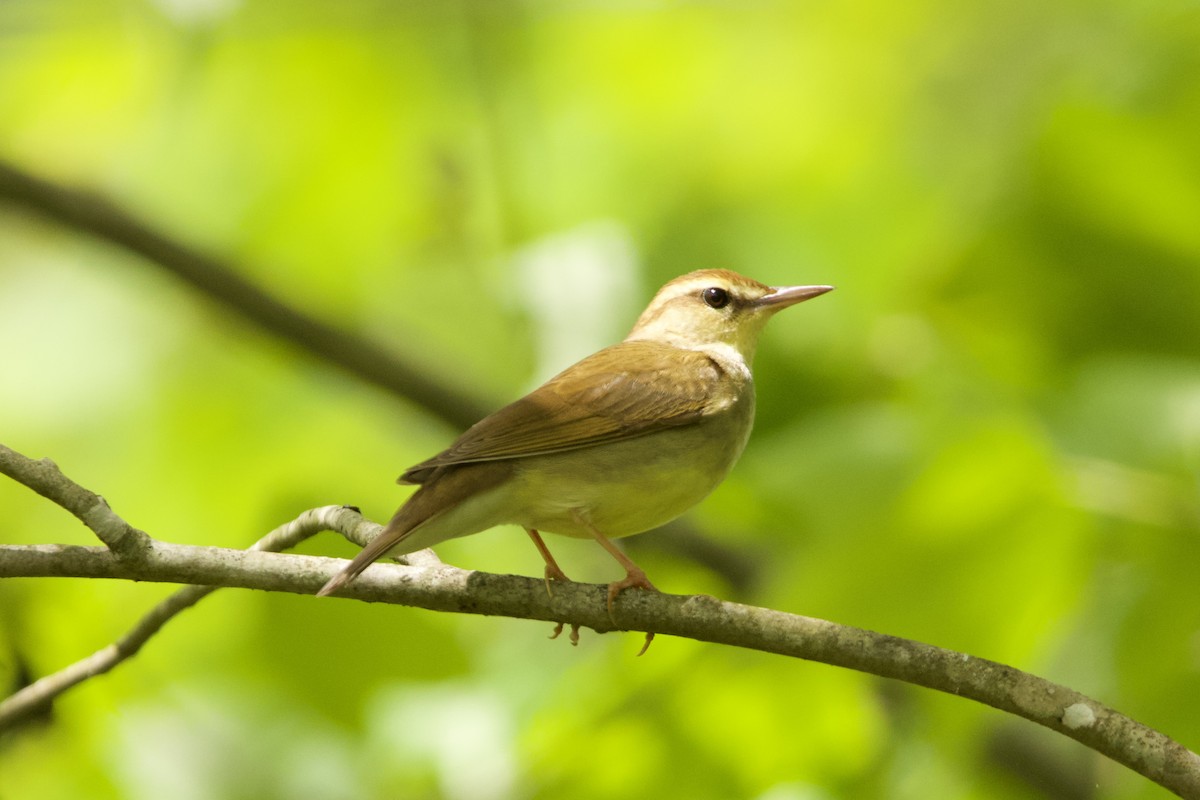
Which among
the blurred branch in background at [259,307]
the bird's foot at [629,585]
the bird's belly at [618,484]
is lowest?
the bird's foot at [629,585]

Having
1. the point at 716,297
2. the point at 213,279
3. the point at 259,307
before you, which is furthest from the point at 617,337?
the point at 213,279

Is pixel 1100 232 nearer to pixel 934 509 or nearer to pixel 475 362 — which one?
pixel 934 509


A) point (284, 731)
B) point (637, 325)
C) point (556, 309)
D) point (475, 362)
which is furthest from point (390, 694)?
point (475, 362)

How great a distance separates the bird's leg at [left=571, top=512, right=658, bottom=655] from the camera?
3731 mm

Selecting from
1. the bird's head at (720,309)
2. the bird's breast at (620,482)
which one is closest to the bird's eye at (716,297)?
the bird's head at (720,309)

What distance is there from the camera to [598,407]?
15.8 ft

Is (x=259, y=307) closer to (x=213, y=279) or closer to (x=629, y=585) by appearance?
(x=213, y=279)

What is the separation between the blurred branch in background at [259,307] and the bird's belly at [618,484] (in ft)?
8.05

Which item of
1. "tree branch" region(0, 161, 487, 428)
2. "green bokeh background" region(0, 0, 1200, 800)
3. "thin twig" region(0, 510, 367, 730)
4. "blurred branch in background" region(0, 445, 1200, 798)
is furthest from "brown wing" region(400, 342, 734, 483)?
"tree branch" region(0, 161, 487, 428)

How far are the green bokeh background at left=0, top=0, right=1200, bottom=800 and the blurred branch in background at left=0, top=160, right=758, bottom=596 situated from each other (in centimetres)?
21

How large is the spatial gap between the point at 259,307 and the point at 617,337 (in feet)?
7.05

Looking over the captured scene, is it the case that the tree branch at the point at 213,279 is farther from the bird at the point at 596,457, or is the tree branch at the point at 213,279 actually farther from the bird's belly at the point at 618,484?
the bird's belly at the point at 618,484

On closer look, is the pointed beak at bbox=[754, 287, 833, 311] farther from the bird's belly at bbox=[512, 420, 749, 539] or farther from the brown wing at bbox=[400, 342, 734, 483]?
the bird's belly at bbox=[512, 420, 749, 539]

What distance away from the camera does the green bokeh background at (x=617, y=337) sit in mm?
4492
